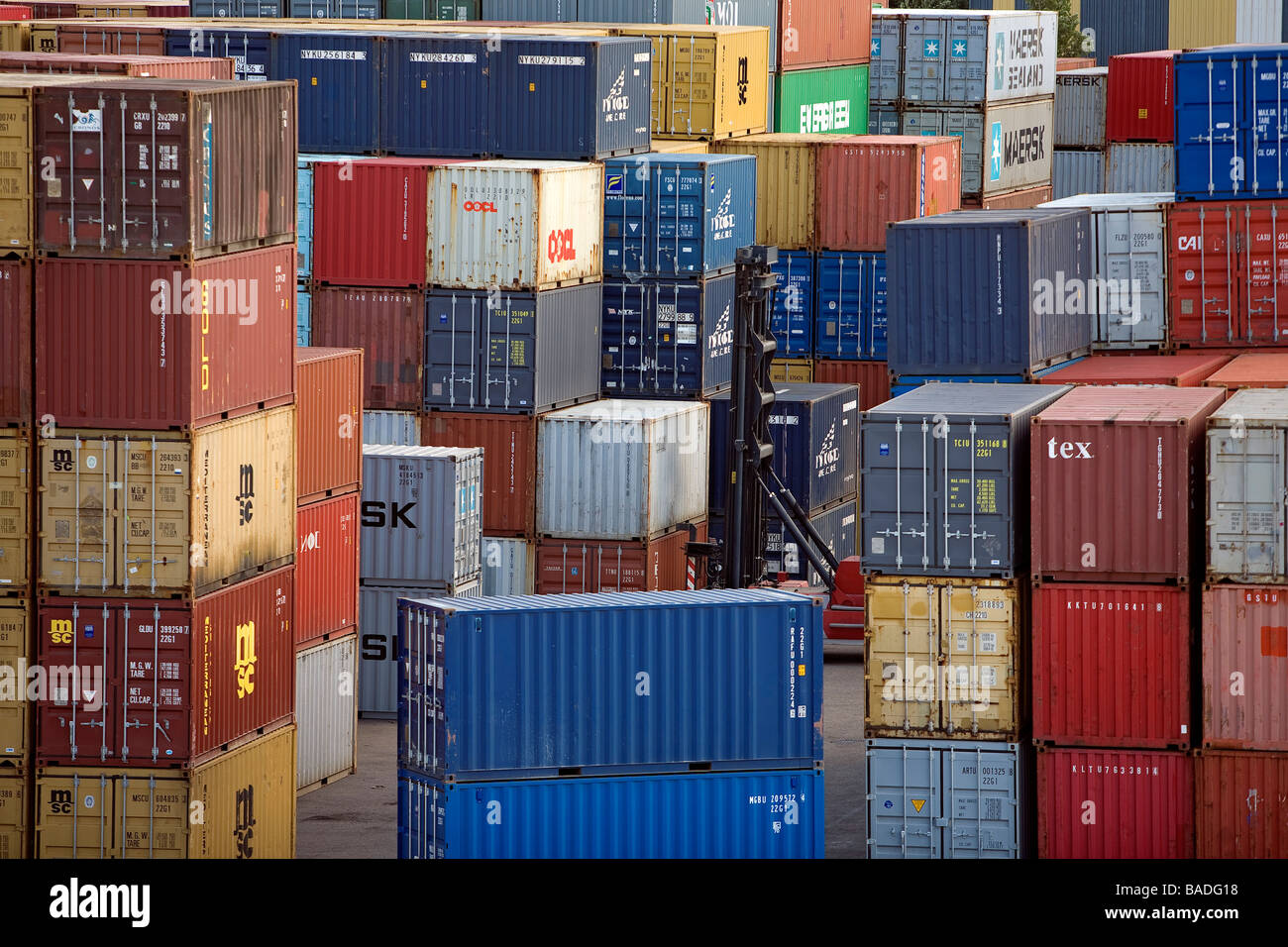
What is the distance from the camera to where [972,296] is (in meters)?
33.7

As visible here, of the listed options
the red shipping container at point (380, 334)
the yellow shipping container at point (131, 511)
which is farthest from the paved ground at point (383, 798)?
the red shipping container at point (380, 334)

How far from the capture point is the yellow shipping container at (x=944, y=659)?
27312 mm

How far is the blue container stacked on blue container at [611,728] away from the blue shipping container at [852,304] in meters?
22.5

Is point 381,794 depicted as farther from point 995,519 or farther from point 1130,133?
point 1130,133

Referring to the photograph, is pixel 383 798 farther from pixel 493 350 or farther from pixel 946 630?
pixel 946 630

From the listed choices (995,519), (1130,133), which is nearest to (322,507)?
(995,519)

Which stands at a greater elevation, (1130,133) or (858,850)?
(1130,133)

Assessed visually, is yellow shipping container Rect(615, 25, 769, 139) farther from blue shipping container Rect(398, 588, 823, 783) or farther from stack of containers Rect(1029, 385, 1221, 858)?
blue shipping container Rect(398, 588, 823, 783)

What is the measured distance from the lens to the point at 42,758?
25.9 metres

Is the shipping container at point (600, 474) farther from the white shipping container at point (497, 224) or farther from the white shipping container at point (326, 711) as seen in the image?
the white shipping container at point (326, 711)

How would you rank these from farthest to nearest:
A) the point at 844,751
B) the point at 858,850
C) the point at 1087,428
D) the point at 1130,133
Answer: the point at 1130,133, the point at 844,751, the point at 858,850, the point at 1087,428

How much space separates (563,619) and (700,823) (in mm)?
2982

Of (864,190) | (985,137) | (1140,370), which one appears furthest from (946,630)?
(985,137)

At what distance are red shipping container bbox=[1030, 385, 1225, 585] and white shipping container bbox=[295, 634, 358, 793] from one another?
1129cm
